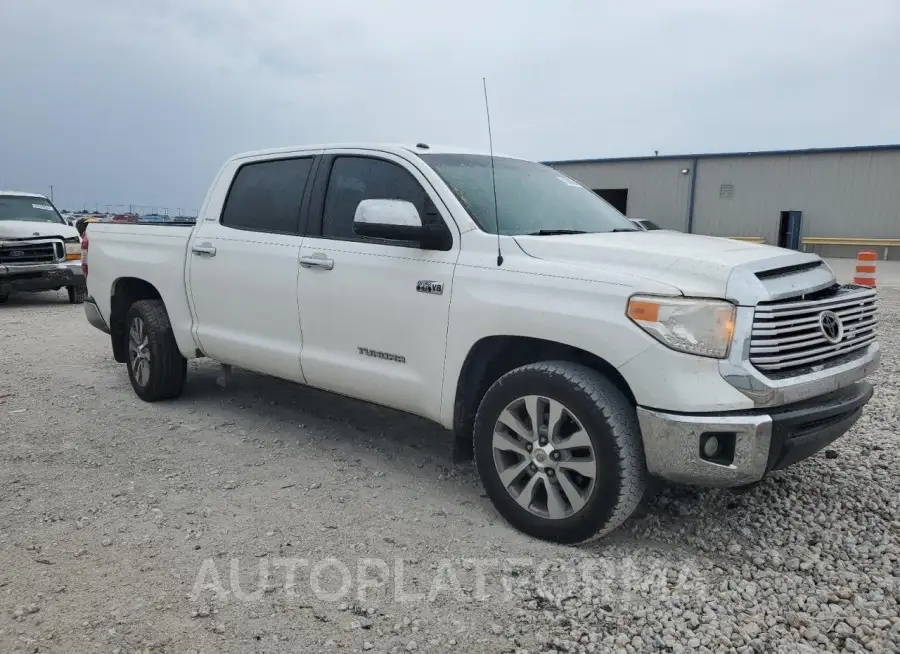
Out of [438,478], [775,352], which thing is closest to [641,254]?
[775,352]

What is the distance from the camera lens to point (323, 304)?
13.5ft

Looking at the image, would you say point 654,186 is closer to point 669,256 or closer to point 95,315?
point 95,315

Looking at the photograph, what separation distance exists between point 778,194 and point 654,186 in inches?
173

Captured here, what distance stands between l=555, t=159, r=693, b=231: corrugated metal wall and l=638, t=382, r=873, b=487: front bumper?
80.9 feet

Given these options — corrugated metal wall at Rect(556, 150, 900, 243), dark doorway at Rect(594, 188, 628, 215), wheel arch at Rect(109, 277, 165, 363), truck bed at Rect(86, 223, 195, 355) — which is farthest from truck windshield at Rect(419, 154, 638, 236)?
dark doorway at Rect(594, 188, 628, 215)

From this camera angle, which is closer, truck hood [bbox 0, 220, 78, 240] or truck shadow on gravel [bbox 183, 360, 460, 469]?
truck shadow on gravel [bbox 183, 360, 460, 469]

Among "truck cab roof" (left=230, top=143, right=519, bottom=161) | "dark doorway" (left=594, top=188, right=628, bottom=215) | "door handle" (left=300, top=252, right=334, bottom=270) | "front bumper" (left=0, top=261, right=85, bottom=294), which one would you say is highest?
"dark doorway" (left=594, top=188, right=628, bottom=215)

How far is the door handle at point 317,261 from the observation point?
4.11 metres

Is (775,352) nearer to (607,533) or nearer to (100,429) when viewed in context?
(607,533)

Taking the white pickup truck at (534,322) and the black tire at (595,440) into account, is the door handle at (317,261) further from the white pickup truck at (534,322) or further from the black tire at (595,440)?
the black tire at (595,440)

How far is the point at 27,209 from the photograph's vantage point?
41.6 feet

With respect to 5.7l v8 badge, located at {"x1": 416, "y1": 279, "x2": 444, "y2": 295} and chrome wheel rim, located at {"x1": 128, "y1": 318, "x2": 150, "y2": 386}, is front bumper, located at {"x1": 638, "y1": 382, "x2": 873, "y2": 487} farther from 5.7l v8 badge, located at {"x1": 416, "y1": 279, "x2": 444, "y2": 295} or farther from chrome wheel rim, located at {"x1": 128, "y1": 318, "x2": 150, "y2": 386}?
chrome wheel rim, located at {"x1": 128, "y1": 318, "x2": 150, "y2": 386}

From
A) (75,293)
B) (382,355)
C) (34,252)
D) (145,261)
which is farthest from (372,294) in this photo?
→ (75,293)

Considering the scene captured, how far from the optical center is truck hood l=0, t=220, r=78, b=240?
11.6 meters
